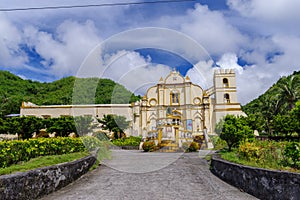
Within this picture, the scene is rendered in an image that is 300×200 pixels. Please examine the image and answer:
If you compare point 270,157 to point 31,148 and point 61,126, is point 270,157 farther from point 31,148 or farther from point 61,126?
point 61,126

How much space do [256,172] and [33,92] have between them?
45.8m

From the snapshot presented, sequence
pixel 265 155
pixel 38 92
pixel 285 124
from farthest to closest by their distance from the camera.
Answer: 1. pixel 38 92
2. pixel 285 124
3. pixel 265 155

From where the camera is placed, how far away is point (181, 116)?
27.6m

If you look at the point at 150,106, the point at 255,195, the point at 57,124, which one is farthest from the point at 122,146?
the point at 255,195

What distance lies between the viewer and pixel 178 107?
28312mm

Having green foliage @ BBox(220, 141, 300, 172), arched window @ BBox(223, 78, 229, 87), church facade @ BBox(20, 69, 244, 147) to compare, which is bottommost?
green foliage @ BBox(220, 141, 300, 172)

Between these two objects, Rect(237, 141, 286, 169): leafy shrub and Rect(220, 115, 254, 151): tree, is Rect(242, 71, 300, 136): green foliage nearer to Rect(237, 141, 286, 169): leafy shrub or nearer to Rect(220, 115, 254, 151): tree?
Rect(220, 115, 254, 151): tree

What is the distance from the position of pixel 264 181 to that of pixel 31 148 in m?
5.44

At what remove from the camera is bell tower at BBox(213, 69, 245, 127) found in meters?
26.6

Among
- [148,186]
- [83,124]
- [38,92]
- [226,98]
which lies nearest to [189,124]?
[226,98]

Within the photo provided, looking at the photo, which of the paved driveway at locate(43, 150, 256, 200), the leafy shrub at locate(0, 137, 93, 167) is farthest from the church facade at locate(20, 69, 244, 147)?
the paved driveway at locate(43, 150, 256, 200)

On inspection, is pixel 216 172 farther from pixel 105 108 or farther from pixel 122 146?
pixel 105 108

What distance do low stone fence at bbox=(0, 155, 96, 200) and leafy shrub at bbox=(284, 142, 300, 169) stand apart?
15.9ft

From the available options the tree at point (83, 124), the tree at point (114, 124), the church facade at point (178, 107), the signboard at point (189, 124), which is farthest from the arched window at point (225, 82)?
the tree at point (83, 124)
